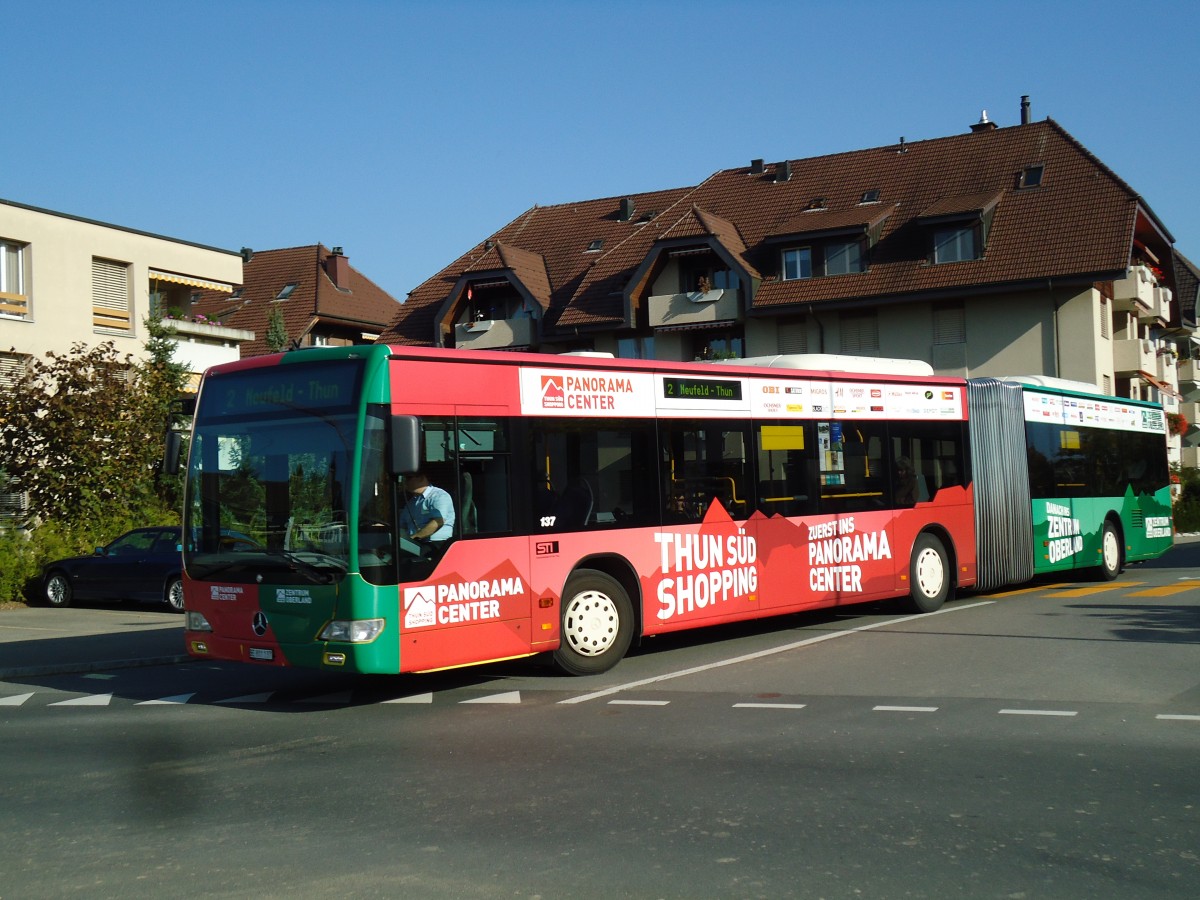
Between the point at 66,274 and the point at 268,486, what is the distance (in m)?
24.6

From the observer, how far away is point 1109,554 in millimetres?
21078

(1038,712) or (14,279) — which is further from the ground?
(14,279)

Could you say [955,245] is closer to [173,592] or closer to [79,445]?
[79,445]

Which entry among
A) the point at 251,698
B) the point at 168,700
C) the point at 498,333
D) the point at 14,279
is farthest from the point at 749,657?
the point at 498,333

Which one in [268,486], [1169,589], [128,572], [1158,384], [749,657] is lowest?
[749,657]

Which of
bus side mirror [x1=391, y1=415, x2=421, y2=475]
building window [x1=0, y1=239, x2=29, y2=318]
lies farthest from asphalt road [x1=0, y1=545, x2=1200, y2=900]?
building window [x1=0, y1=239, x2=29, y2=318]

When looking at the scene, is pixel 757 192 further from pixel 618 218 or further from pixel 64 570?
pixel 64 570

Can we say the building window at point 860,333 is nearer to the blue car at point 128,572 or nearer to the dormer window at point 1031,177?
the dormer window at point 1031,177

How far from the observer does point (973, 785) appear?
696cm

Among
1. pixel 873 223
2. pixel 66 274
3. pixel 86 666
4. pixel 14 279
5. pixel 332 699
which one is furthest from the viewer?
pixel 873 223

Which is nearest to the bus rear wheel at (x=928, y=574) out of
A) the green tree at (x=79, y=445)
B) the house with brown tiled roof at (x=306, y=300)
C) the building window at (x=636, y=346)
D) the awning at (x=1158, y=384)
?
the green tree at (x=79, y=445)

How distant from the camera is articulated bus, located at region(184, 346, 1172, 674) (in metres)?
10.0

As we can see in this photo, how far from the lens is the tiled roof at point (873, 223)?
41.4 metres

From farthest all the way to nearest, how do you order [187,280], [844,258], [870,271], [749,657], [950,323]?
[844,258]
[870,271]
[950,323]
[187,280]
[749,657]
